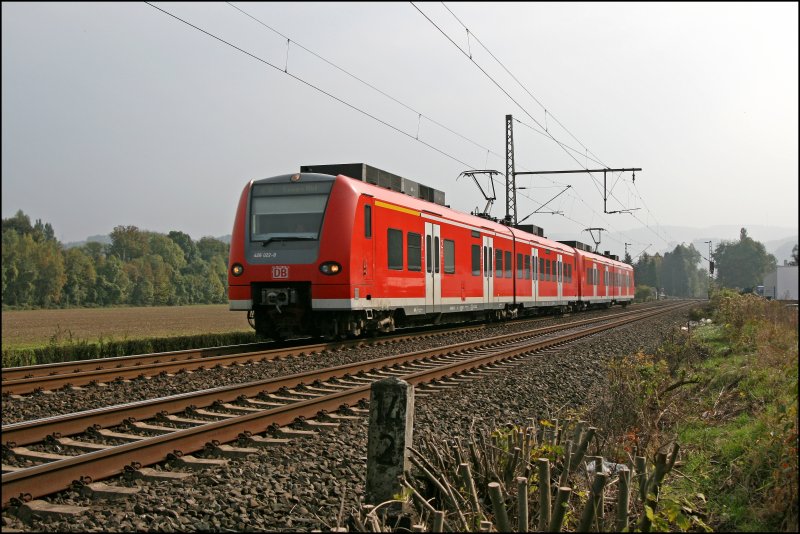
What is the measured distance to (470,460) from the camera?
185 inches

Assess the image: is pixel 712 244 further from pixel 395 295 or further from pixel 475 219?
pixel 395 295

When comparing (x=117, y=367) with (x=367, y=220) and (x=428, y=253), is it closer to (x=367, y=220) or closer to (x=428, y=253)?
(x=367, y=220)

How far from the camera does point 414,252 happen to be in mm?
16250

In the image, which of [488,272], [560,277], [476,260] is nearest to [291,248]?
[476,260]

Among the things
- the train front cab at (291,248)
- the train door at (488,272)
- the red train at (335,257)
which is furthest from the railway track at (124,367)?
the train door at (488,272)

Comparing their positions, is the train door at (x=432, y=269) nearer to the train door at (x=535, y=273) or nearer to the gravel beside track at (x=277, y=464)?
the gravel beside track at (x=277, y=464)

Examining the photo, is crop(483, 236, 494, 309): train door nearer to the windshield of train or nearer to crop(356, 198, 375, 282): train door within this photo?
crop(356, 198, 375, 282): train door

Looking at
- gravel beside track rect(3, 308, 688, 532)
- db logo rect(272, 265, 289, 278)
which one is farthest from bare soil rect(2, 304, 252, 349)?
gravel beside track rect(3, 308, 688, 532)

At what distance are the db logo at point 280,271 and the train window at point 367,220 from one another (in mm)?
1661

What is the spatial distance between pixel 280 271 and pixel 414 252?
144 inches

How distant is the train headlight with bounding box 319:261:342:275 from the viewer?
13.4 metres

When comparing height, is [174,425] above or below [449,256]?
below

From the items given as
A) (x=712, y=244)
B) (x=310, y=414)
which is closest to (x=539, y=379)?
(x=310, y=414)

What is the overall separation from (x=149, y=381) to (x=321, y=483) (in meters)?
5.05
